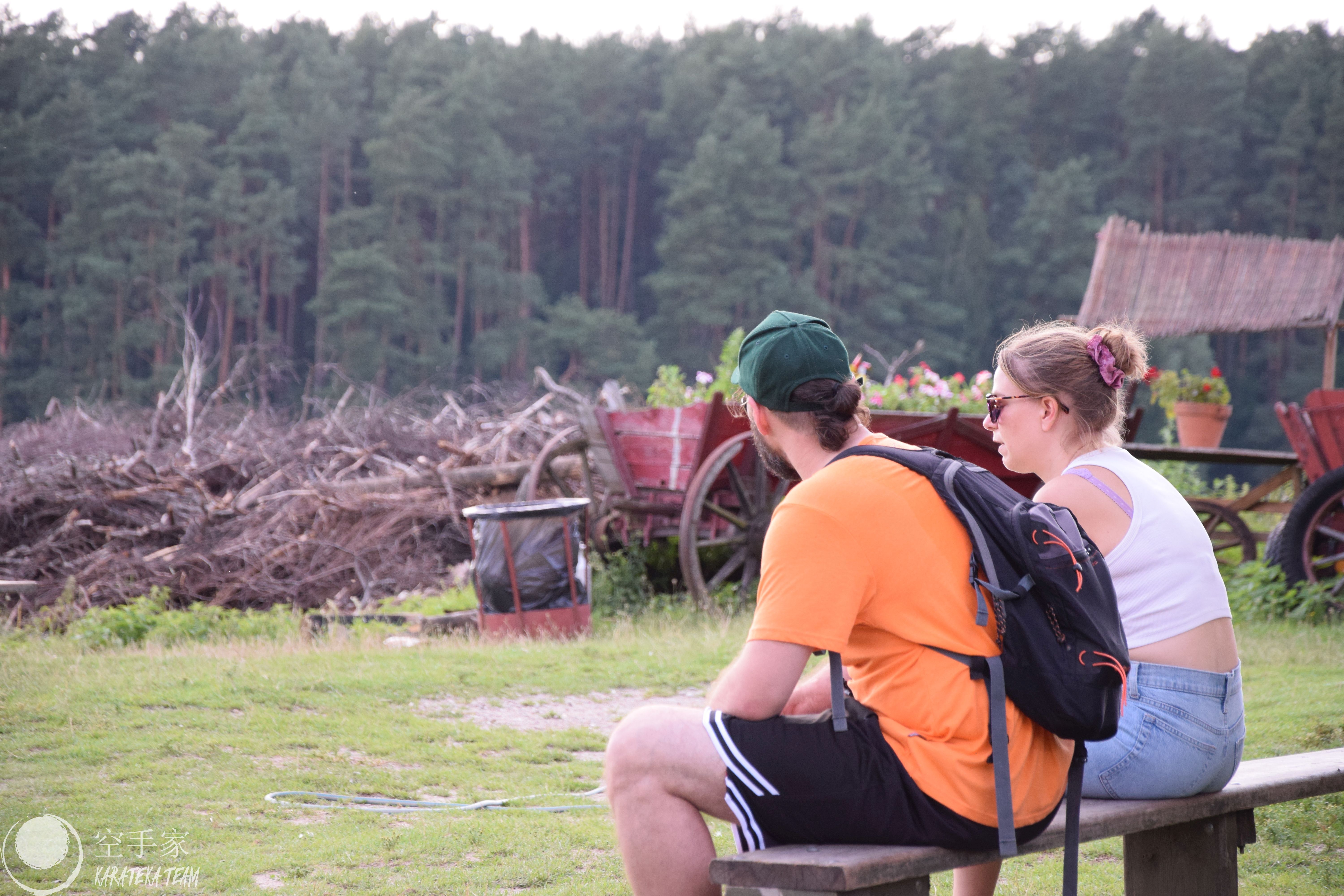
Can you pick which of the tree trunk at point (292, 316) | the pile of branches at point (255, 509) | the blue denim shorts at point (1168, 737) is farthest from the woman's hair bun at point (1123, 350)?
the tree trunk at point (292, 316)

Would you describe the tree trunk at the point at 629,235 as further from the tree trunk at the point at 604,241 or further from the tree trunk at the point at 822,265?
the tree trunk at the point at 822,265

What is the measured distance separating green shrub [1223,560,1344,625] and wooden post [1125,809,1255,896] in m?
5.14

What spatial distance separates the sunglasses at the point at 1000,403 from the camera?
2527mm

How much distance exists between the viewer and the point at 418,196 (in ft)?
145

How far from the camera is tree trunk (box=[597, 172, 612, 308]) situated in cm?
4934

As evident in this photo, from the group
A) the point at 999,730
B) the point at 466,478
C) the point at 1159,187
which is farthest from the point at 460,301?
the point at 999,730

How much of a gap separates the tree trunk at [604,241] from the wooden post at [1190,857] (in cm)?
4646

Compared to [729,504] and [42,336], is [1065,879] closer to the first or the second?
[729,504]

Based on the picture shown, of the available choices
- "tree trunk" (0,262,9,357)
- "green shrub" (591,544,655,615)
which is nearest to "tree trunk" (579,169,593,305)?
"tree trunk" (0,262,9,357)

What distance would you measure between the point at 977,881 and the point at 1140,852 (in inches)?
18.4

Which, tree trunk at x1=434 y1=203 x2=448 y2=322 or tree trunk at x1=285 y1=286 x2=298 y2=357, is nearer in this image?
tree trunk at x1=434 y1=203 x2=448 y2=322

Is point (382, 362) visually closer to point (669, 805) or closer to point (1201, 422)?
point (1201, 422)

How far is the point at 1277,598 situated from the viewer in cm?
784

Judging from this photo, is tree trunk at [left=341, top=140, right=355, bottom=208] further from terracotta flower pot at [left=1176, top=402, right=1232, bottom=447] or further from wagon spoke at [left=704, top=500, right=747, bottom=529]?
terracotta flower pot at [left=1176, top=402, right=1232, bottom=447]
